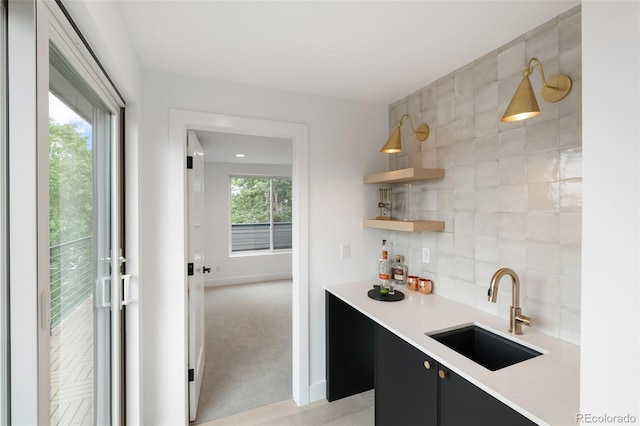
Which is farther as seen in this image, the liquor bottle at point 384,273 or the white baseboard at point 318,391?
the white baseboard at point 318,391

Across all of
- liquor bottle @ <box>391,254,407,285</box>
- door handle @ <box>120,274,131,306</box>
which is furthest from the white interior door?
liquor bottle @ <box>391,254,407,285</box>

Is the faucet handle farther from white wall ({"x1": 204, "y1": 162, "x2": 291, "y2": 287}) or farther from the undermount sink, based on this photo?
white wall ({"x1": 204, "y1": 162, "x2": 291, "y2": 287})

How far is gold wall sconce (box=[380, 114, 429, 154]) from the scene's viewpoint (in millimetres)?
1941

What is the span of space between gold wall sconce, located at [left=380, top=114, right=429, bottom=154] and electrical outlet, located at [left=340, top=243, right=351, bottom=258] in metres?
0.79

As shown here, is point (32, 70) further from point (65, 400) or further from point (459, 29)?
point (459, 29)

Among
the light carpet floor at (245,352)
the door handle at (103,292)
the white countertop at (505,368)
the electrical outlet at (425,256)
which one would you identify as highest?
the electrical outlet at (425,256)

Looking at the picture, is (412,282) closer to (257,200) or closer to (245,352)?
(245,352)

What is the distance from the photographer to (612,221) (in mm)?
625

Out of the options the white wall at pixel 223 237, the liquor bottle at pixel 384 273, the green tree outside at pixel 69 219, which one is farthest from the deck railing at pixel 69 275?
the white wall at pixel 223 237

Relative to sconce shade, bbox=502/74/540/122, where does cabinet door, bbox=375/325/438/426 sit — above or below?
below

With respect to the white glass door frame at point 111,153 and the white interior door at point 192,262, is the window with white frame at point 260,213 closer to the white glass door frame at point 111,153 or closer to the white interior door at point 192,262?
the white interior door at point 192,262

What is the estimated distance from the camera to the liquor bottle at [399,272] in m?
2.21

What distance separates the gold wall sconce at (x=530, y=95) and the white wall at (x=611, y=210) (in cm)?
56
